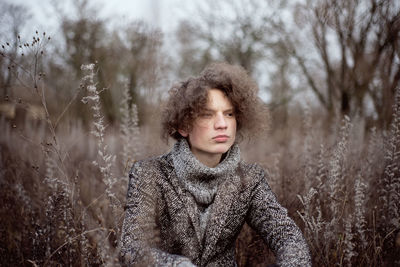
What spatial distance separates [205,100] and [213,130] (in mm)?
193

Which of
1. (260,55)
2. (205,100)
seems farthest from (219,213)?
(260,55)

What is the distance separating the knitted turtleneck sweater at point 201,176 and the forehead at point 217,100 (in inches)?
11.9

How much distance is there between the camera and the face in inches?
73.6

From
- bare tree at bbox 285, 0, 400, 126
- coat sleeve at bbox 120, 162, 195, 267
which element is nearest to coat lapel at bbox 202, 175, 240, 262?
coat sleeve at bbox 120, 162, 195, 267

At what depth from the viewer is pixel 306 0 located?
5.04 metres

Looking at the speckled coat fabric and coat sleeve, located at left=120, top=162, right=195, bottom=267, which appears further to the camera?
the speckled coat fabric

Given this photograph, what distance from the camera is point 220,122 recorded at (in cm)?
187

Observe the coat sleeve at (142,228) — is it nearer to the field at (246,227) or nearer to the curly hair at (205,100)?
the field at (246,227)

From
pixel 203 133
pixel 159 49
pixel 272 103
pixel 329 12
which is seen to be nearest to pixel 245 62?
pixel 272 103

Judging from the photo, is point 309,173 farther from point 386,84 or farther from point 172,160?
point 386,84

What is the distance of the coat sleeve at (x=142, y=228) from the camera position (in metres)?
1.39

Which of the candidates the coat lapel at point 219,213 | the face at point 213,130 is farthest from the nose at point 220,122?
the coat lapel at point 219,213

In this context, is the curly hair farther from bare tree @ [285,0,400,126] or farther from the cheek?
bare tree @ [285,0,400,126]

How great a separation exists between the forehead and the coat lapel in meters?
0.47
